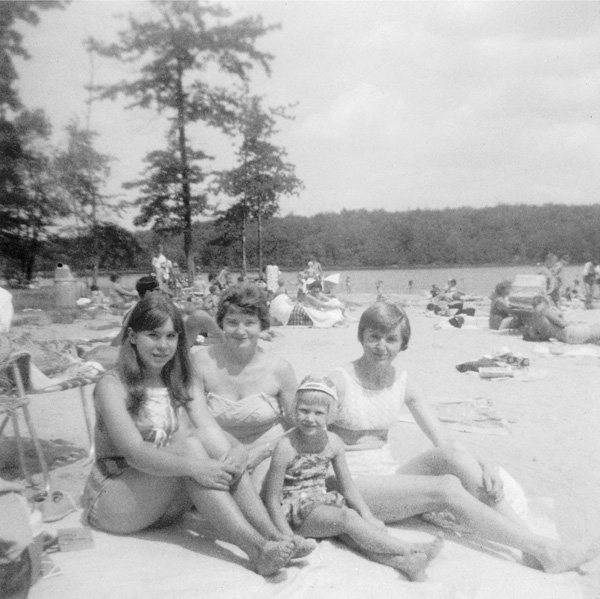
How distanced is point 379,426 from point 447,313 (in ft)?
39.0

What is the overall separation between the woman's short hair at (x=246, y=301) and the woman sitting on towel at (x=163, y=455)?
0.86ft

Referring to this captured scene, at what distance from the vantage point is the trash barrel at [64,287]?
11906mm

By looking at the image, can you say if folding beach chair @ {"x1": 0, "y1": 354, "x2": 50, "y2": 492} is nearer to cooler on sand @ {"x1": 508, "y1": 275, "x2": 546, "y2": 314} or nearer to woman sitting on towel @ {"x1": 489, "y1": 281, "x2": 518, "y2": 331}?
cooler on sand @ {"x1": 508, "y1": 275, "x2": 546, "y2": 314}

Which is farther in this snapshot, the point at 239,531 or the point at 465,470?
the point at 465,470

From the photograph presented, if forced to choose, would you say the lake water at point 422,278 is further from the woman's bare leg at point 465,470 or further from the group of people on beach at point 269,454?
the woman's bare leg at point 465,470

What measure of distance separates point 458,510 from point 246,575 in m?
0.88

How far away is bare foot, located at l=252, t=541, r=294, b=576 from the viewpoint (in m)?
2.20

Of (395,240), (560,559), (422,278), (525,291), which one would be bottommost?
(422,278)

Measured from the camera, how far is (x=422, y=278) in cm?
2428

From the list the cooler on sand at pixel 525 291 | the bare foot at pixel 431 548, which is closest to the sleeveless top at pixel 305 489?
the bare foot at pixel 431 548

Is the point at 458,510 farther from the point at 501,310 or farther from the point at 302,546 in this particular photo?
the point at 501,310

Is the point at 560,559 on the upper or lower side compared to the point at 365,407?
lower

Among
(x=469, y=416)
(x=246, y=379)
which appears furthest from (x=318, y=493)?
(x=469, y=416)

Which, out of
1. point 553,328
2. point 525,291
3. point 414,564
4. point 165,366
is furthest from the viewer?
point 525,291
